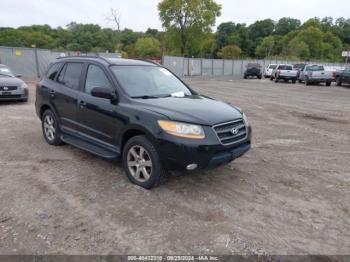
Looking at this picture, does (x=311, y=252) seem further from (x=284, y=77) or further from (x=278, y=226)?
(x=284, y=77)

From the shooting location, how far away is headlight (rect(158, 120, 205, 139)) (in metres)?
4.37

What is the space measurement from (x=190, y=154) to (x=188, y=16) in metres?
55.9

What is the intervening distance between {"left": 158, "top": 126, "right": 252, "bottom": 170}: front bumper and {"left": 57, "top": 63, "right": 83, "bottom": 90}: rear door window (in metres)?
2.33

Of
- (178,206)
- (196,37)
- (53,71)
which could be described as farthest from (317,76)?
(196,37)

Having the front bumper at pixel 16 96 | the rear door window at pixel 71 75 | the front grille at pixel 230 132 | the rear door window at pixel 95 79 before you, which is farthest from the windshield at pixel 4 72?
the front grille at pixel 230 132

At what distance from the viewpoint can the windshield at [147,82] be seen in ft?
17.2

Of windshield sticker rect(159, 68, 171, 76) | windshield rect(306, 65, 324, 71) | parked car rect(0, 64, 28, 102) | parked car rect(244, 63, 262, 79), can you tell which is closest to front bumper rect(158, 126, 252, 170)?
windshield sticker rect(159, 68, 171, 76)

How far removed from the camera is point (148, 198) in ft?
14.8

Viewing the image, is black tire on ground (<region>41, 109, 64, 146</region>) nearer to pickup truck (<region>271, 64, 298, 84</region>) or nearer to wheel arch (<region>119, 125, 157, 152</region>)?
wheel arch (<region>119, 125, 157, 152</region>)

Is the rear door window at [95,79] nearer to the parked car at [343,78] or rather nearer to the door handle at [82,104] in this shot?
the door handle at [82,104]

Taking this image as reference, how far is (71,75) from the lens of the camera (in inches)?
244

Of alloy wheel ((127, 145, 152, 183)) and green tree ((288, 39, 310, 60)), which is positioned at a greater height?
green tree ((288, 39, 310, 60))

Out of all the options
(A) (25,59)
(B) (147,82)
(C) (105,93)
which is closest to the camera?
(C) (105,93)

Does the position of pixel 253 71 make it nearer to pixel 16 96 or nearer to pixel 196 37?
pixel 196 37
